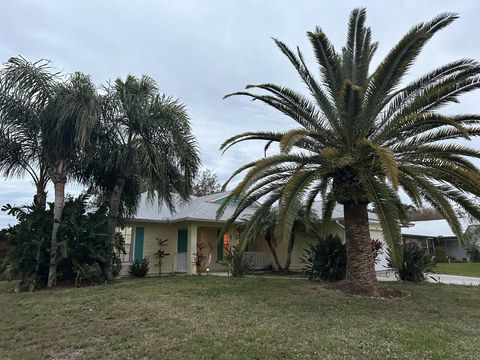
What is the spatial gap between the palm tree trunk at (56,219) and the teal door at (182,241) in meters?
6.63

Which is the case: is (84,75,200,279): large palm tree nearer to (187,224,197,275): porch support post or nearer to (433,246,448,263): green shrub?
(187,224,197,275): porch support post

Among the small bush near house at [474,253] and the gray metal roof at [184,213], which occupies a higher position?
the gray metal roof at [184,213]

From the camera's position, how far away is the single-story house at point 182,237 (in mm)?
16469

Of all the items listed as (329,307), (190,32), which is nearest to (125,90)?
(190,32)

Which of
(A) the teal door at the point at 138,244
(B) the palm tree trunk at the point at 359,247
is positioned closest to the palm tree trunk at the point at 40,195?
(A) the teal door at the point at 138,244

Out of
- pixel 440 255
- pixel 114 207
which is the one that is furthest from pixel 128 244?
pixel 440 255

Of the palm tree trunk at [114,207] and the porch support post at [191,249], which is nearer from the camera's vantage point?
the palm tree trunk at [114,207]

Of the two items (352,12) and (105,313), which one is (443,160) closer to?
(352,12)

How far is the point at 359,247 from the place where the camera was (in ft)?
31.0

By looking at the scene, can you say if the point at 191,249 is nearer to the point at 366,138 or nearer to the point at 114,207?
the point at 114,207

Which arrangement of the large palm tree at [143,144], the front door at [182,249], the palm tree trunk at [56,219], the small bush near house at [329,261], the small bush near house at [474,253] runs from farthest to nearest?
the small bush near house at [474,253] → the front door at [182,249] → the small bush near house at [329,261] → the large palm tree at [143,144] → the palm tree trunk at [56,219]

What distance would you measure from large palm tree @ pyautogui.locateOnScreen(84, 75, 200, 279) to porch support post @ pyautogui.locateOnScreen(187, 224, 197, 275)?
3.55m

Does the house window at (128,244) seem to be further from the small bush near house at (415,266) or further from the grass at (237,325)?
the small bush near house at (415,266)

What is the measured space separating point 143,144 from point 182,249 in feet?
23.4
